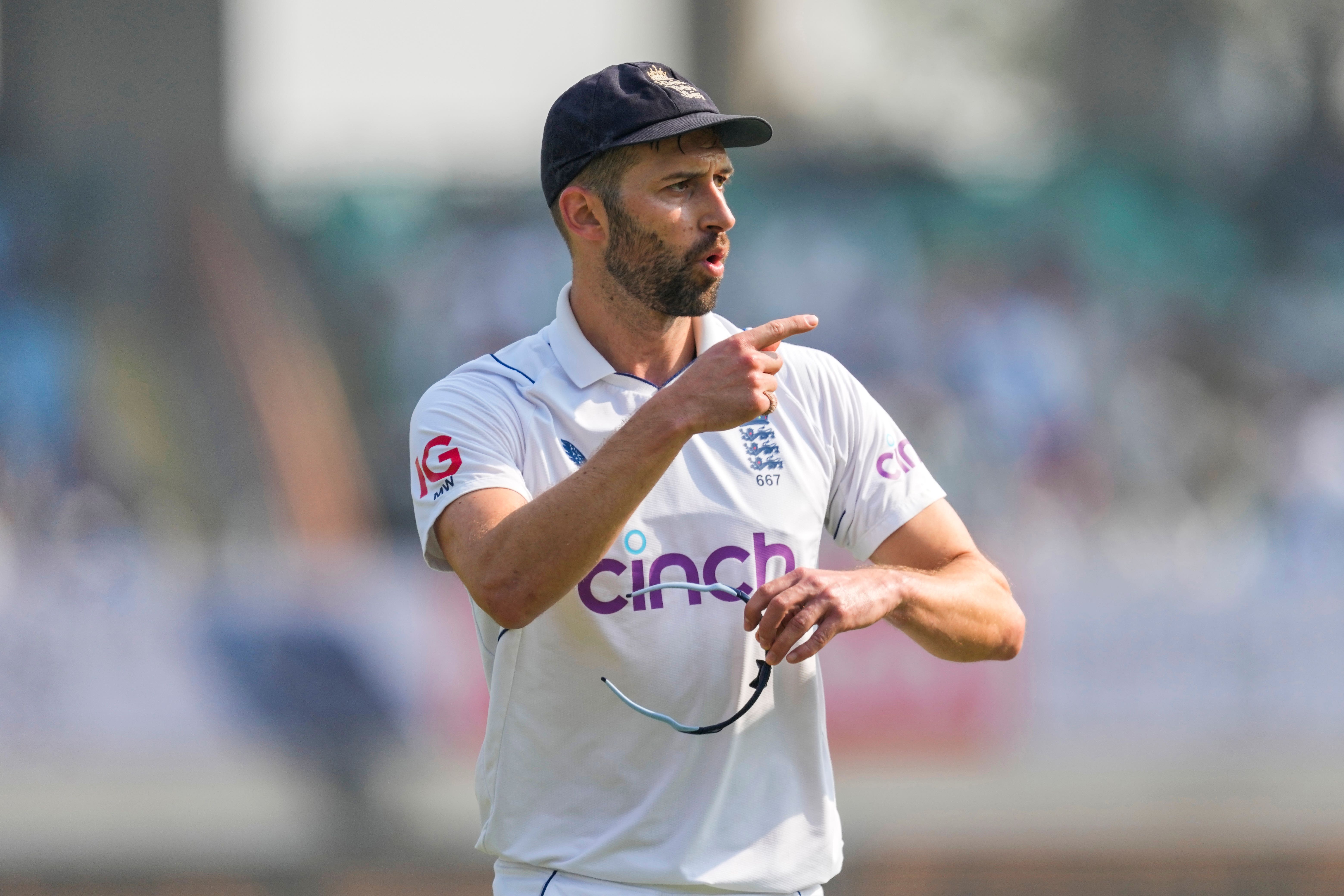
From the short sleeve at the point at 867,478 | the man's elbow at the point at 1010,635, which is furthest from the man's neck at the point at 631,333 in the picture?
the man's elbow at the point at 1010,635

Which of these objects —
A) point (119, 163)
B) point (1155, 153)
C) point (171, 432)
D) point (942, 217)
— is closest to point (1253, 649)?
point (942, 217)

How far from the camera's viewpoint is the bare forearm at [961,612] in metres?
2.44

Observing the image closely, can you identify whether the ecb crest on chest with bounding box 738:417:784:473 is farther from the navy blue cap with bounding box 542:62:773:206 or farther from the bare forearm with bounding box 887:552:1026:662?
the navy blue cap with bounding box 542:62:773:206

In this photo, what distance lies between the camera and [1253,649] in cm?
852

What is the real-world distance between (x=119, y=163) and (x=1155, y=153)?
9263 millimetres

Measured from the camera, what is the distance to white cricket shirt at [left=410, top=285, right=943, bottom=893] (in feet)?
8.30

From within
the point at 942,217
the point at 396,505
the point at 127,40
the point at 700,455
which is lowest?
the point at 700,455

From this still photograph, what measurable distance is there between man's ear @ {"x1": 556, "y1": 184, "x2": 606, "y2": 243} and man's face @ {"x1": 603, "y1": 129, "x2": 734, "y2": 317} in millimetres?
39

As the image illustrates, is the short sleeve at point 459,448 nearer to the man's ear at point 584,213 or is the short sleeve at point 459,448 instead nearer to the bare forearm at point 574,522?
the bare forearm at point 574,522

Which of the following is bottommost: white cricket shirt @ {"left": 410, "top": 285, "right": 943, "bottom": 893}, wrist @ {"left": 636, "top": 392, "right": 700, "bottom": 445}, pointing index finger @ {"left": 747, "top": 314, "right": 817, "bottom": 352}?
white cricket shirt @ {"left": 410, "top": 285, "right": 943, "bottom": 893}

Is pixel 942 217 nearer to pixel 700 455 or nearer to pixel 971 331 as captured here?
→ pixel 971 331

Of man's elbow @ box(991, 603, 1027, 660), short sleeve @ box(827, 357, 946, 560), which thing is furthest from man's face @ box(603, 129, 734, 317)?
man's elbow @ box(991, 603, 1027, 660)

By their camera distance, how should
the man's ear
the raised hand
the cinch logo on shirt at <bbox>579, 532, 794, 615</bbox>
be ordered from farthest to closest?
the man's ear
the cinch logo on shirt at <bbox>579, 532, 794, 615</bbox>
the raised hand

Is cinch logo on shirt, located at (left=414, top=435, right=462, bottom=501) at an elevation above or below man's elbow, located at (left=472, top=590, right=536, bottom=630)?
above
